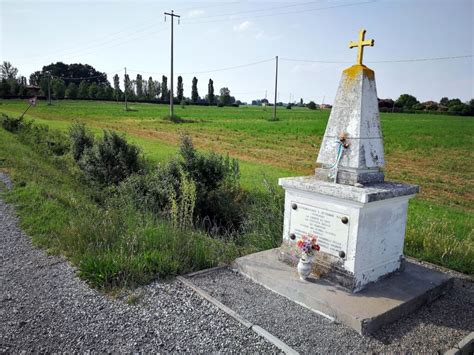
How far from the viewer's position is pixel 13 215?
7820 mm

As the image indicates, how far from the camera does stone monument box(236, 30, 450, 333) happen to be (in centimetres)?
450

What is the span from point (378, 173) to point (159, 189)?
618cm

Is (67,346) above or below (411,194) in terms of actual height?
below

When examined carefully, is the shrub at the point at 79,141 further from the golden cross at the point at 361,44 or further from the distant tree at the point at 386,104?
the distant tree at the point at 386,104

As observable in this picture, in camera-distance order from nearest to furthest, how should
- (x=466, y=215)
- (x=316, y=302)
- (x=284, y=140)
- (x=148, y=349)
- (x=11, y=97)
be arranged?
(x=148, y=349) → (x=316, y=302) → (x=466, y=215) → (x=284, y=140) → (x=11, y=97)

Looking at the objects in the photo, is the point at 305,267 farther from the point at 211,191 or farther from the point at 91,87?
the point at 91,87

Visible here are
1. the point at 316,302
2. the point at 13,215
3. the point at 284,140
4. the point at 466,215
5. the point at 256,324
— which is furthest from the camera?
the point at 284,140

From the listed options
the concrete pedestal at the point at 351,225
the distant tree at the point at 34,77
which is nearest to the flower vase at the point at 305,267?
the concrete pedestal at the point at 351,225

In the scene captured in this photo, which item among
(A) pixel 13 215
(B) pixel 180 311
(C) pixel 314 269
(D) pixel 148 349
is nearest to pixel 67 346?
(D) pixel 148 349

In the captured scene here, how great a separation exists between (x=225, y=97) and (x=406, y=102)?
168ft

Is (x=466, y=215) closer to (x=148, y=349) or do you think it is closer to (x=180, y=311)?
(x=180, y=311)

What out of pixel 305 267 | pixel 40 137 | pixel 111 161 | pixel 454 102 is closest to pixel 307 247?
pixel 305 267

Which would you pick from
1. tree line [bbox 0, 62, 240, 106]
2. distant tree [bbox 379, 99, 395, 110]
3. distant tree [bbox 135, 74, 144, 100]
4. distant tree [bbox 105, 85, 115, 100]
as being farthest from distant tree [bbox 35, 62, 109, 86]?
distant tree [bbox 379, 99, 395, 110]

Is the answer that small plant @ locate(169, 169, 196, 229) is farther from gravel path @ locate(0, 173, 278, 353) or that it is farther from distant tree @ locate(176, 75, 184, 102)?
distant tree @ locate(176, 75, 184, 102)
